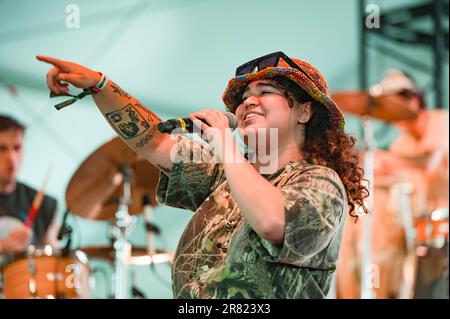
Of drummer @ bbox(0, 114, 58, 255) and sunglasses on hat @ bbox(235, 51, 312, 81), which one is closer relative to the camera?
sunglasses on hat @ bbox(235, 51, 312, 81)

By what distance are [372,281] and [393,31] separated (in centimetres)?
168

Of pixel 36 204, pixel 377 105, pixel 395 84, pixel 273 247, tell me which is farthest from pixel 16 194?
pixel 273 247

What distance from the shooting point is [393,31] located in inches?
203

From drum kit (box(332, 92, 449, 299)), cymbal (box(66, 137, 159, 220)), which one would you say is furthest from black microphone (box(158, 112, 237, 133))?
drum kit (box(332, 92, 449, 299))

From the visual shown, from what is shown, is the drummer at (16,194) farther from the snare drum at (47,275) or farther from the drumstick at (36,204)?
the snare drum at (47,275)

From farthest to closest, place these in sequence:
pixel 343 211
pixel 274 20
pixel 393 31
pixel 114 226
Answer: pixel 393 31, pixel 274 20, pixel 114 226, pixel 343 211

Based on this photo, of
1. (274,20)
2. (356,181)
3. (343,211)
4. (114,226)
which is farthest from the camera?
(274,20)

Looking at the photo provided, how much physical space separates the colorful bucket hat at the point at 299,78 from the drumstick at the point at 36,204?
2487mm

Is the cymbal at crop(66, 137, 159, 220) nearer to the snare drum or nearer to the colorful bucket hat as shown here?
the snare drum

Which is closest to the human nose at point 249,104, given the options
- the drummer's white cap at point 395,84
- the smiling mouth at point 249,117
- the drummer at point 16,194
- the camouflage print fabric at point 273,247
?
the smiling mouth at point 249,117

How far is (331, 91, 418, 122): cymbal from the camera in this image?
430 cm

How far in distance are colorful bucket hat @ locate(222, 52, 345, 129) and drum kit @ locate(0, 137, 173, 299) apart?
1451 millimetres

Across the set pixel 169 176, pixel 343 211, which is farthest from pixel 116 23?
pixel 343 211
